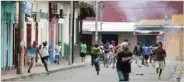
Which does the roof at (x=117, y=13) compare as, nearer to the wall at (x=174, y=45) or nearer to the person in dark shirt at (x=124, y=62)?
the wall at (x=174, y=45)

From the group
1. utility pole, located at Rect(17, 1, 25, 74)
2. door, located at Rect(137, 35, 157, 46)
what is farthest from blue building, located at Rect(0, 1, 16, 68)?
door, located at Rect(137, 35, 157, 46)

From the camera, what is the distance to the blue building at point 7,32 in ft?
89.9

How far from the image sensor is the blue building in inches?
1078

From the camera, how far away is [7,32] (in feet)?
93.8

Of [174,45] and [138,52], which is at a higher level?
[138,52]

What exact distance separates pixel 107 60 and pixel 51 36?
604 cm

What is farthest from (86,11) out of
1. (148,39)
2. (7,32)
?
(7,32)

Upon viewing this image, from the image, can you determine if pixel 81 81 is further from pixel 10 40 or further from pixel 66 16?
pixel 66 16

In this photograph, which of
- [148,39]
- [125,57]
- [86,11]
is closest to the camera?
[125,57]

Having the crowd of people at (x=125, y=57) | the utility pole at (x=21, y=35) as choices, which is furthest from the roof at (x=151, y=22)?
the utility pole at (x=21, y=35)

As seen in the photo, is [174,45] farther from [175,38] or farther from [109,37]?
[109,37]

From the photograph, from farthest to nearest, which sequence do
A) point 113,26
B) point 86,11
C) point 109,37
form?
point 109,37, point 113,26, point 86,11

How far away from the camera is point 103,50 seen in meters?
37.1

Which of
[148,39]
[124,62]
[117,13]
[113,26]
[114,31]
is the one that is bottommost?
[148,39]
